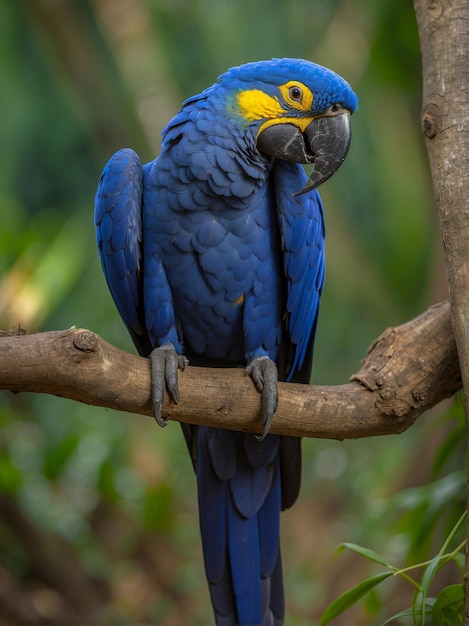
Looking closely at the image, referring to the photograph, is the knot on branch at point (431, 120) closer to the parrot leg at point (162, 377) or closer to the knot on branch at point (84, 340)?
the parrot leg at point (162, 377)

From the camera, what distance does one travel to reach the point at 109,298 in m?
4.12

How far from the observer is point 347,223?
419 cm

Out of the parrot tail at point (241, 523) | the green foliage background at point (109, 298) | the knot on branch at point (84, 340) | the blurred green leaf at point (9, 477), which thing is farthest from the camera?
the green foliage background at point (109, 298)

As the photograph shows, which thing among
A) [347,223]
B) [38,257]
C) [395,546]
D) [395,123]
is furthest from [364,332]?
[38,257]

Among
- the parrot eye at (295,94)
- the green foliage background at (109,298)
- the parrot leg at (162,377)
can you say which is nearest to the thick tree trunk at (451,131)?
the parrot eye at (295,94)

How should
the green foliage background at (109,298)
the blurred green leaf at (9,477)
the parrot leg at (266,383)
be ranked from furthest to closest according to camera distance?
the green foliage background at (109,298) → the blurred green leaf at (9,477) → the parrot leg at (266,383)

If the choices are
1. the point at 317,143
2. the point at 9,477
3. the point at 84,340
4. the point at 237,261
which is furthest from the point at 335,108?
the point at 9,477

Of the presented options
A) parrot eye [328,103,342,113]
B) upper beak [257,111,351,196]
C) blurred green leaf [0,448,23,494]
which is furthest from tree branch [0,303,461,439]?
blurred green leaf [0,448,23,494]

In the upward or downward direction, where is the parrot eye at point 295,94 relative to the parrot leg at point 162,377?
upward

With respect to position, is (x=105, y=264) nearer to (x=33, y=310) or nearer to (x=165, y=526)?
(x=33, y=310)

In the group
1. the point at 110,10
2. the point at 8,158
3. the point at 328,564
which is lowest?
the point at 328,564

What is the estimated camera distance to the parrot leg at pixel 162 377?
159 centimetres

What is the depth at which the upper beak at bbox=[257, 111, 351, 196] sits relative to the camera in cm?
178

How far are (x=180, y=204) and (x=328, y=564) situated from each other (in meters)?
2.78
